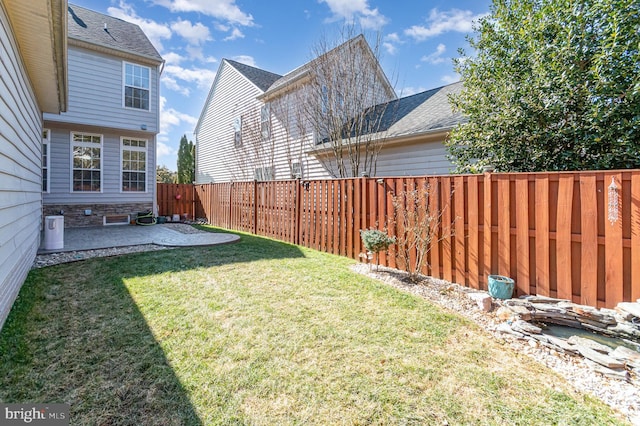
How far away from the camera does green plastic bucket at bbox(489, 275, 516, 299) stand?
3748mm

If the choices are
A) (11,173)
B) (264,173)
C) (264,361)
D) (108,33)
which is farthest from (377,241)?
(108,33)

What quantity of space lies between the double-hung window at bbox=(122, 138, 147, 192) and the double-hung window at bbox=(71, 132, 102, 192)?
739 millimetres

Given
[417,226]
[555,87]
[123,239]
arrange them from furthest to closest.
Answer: [123,239] → [417,226] → [555,87]

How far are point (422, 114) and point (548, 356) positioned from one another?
24.3ft

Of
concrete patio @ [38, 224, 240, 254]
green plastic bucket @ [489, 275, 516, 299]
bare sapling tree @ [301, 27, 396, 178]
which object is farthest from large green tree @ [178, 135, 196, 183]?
→ green plastic bucket @ [489, 275, 516, 299]

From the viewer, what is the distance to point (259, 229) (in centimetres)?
923

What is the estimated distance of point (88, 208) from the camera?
33.0ft

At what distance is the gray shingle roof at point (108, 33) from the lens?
973cm

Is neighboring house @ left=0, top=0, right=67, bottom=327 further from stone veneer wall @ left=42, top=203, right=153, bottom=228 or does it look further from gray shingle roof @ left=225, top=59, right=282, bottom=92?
gray shingle roof @ left=225, top=59, right=282, bottom=92

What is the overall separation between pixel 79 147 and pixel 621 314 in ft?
44.4

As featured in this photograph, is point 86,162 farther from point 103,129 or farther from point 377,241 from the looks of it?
point 377,241

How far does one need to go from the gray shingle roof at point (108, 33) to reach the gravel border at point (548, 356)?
11.8m

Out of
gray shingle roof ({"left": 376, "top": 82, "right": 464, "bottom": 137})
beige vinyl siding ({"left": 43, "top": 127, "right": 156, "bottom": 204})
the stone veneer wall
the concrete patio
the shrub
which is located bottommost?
the concrete patio

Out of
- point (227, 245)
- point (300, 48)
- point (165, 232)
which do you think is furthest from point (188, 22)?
point (227, 245)
